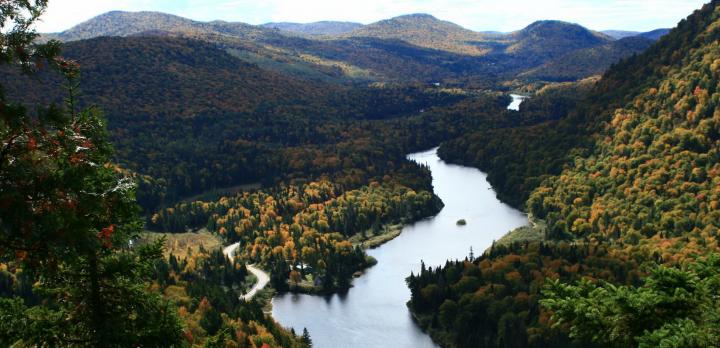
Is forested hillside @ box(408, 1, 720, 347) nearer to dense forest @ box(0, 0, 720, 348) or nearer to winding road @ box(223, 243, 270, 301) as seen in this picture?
dense forest @ box(0, 0, 720, 348)

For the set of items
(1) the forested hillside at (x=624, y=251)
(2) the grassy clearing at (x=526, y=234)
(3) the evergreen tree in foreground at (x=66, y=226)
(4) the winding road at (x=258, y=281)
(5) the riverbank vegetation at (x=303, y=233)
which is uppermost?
(3) the evergreen tree in foreground at (x=66, y=226)

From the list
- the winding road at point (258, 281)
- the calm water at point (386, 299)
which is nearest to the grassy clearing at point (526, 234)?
the calm water at point (386, 299)

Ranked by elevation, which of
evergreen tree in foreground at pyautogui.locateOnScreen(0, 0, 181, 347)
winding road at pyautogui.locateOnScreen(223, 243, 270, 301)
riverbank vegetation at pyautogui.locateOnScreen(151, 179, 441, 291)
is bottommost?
winding road at pyautogui.locateOnScreen(223, 243, 270, 301)

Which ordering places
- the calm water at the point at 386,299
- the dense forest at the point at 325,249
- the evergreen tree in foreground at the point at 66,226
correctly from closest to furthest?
1. the evergreen tree in foreground at the point at 66,226
2. the dense forest at the point at 325,249
3. the calm water at the point at 386,299

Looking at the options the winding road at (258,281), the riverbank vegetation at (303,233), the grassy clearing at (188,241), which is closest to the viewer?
the winding road at (258,281)

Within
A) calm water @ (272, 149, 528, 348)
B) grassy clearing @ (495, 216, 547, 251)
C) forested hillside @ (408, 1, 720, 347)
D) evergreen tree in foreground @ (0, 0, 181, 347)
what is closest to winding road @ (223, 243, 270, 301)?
calm water @ (272, 149, 528, 348)

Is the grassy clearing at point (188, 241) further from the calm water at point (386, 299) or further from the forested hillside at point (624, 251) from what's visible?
the forested hillside at point (624, 251)

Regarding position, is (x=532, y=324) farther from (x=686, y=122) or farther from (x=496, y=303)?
(x=686, y=122)

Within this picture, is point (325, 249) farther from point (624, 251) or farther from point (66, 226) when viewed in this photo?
point (66, 226)
